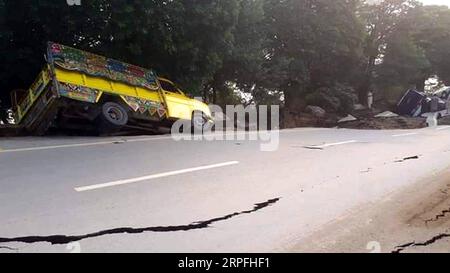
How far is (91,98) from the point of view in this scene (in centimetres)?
1151

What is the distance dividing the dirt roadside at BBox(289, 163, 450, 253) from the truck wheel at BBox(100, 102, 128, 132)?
8.17 metres

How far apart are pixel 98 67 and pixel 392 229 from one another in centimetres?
1005

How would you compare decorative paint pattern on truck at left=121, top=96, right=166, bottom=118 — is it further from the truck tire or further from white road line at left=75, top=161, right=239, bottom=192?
white road line at left=75, top=161, right=239, bottom=192

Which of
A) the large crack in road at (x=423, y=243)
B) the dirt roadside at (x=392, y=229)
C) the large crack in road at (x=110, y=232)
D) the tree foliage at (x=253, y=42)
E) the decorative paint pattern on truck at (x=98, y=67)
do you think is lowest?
the large crack in road at (x=423, y=243)

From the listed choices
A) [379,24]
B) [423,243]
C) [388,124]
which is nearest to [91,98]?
[423,243]

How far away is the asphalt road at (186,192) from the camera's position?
401 cm

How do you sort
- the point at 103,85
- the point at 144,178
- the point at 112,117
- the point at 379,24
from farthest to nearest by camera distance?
the point at 379,24, the point at 103,85, the point at 112,117, the point at 144,178

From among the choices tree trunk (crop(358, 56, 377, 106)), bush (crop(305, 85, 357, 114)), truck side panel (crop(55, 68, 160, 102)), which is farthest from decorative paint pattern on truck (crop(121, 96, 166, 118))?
tree trunk (crop(358, 56, 377, 106))

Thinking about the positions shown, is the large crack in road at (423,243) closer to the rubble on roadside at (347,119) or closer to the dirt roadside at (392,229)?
the dirt roadside at (392,229)

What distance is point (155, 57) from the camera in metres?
15.9

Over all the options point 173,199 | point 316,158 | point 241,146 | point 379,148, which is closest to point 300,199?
point 173,199

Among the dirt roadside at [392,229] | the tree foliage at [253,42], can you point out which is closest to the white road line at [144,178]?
the dirt roadside at [392,229]

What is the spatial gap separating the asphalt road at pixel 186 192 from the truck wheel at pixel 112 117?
191 centimetres

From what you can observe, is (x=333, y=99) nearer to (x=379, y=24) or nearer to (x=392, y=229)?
(x=379, y=24)
